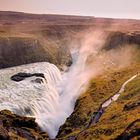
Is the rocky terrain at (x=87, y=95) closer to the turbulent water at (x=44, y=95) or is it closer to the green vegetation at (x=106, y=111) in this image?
the green vegetation at (x=106, y=111)

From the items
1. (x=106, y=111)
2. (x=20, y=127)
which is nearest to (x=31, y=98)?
(x=20, y=127)

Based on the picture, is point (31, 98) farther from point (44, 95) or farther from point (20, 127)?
point (20, 127)

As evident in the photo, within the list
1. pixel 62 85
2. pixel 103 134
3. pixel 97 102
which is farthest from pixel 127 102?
pixel 62 85

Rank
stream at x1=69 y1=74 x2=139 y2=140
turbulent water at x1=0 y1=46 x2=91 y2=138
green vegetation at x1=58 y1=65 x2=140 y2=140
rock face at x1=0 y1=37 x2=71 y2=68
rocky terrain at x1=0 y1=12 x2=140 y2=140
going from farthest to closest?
1. rock face at x1=0 y1=37 x2=71 y2=68
2. turbulent water at x1=0 y1=46 x2=91 y2=138
3. stream at x1=69 y1=74 x2=139 y2=140
4. rocky terrain at x1=0 y1=12 x2=140 y2=140
5. green vegetation at x1=58 y1=65 x2=140 y2=140

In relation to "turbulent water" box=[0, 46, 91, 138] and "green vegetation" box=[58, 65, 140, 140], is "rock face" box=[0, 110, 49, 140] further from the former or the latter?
"green vegetation" box=[58, 65, 140, 140]

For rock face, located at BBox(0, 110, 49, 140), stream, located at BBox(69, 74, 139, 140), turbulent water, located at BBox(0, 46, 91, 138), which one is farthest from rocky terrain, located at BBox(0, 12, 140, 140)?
turbulent water, located at BBox(0, 46, 91, 138)

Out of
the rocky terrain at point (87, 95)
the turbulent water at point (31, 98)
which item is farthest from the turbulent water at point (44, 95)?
the rocky terrain at point (87, 95)
